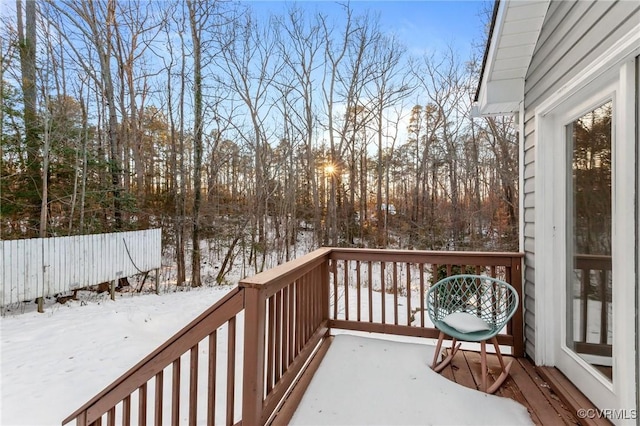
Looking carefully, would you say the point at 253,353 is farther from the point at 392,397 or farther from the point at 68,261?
the point at 68,261

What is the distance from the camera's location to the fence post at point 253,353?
4.87ft

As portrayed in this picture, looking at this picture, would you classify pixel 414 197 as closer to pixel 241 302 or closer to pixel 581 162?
pixel 581 162

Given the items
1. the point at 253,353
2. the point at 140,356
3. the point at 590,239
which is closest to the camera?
the point at 253,353

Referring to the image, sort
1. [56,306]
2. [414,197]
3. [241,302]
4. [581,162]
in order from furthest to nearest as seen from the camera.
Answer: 1. [414,197]
2. [56,306]
3. [581,162]
4. [241,302]

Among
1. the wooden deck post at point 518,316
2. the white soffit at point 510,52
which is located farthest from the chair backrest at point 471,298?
the white soffit at point 510,52

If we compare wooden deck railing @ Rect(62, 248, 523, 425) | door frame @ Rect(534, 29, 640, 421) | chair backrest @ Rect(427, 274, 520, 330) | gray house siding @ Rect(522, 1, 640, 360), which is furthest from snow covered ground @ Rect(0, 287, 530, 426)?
gray house siding @ Rect(522, 1, 640, 360)

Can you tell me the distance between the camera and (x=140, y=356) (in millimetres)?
3568

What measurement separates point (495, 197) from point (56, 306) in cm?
1170

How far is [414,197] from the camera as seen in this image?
11188 millimetres

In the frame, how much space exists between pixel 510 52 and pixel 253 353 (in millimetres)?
3020

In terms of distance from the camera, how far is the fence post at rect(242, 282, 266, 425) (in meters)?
1.49

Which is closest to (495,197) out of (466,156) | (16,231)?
(466,156)

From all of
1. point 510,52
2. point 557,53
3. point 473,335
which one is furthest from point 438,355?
point 510,52

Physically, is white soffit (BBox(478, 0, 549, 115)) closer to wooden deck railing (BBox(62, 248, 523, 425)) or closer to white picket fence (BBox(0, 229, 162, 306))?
wooden deck railing (BBox(62, 248, 523, 425))
